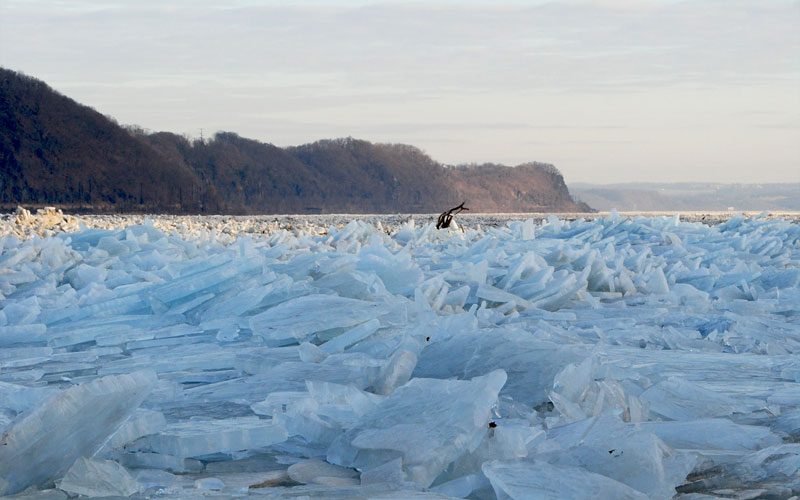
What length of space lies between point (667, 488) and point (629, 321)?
3.14 metres

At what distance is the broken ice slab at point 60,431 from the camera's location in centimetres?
243

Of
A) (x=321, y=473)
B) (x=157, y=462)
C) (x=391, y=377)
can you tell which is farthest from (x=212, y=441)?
(x=391, y=377)

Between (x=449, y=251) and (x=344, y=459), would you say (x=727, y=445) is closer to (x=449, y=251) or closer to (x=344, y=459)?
(x=344, y=459)

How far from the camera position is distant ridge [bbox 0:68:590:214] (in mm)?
57500

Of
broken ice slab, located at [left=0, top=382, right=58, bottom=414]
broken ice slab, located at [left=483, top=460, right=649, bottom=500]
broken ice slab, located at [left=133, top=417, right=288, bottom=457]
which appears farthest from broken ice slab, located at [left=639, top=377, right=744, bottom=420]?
broken ice slab, located at [left=0, top=382, right=58, bottom=414]

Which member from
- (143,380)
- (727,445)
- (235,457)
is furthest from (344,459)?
(727,445)

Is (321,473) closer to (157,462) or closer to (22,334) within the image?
(157,462)

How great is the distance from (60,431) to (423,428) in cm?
92

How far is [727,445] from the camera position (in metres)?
2.99

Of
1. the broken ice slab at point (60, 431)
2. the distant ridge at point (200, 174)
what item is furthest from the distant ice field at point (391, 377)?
the distant ridge at point (200, 174)

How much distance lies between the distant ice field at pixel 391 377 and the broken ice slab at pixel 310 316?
1cm

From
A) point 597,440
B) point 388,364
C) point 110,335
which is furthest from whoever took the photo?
point 110,335

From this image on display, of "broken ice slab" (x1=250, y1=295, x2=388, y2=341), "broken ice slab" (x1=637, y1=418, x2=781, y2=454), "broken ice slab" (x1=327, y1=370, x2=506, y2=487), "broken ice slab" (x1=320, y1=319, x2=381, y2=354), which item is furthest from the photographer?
"broken ice slab" (x1=250, y1=295, x2=388, y2=341)

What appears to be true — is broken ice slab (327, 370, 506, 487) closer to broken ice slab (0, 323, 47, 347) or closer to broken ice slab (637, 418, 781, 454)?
broken ice slab (637, 418, 781, 454)
